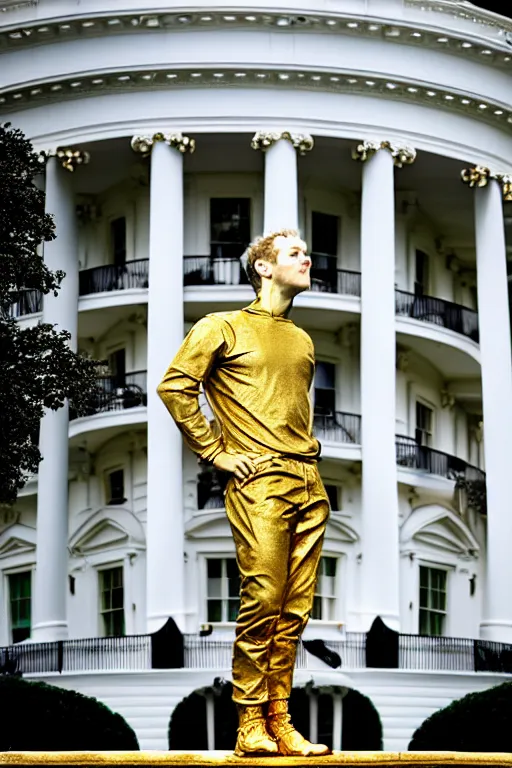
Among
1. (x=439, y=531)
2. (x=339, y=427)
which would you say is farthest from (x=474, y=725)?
(x=439, y=531)

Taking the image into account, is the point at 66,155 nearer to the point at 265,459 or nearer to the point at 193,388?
the point at 193,388

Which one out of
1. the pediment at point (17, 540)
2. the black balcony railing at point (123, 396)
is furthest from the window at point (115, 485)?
the pediment at point (17, 540)

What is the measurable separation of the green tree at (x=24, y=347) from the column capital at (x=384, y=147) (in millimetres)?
15174

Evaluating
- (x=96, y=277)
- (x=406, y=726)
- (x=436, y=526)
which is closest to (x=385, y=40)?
(x=96, y=277)

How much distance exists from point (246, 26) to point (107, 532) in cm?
1351

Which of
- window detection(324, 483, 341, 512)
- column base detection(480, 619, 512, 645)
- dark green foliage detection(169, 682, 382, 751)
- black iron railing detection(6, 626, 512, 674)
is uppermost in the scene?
window detection(324, 483, 341, 512)

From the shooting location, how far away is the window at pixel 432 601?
5044 centimetres

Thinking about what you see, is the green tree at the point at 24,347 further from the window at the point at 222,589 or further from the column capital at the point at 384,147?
the column capital at the point at 384,147

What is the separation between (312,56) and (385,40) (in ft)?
6.38

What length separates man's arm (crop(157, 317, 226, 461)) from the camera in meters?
11.7

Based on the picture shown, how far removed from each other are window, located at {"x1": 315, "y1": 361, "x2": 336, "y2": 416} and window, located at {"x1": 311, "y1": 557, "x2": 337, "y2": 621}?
4084 millimetres

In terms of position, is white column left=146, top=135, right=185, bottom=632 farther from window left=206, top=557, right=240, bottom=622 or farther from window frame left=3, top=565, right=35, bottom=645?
window frame left=3, top=565, right=35, bottom=645

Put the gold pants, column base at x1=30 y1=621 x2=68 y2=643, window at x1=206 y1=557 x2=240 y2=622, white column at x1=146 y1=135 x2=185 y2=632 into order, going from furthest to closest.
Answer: window at x1=206 y1=557 x2=240 y2=622
column base at x1=30 y1=621 x2=68 y2=643
white column at x1=146 y1=135 x2=185 y2=632
the gold pants

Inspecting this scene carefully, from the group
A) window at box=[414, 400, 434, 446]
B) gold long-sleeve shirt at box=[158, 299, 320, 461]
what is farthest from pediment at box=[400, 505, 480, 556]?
gold long-sleeve shirt at box=[158, 299, 320, 461]
